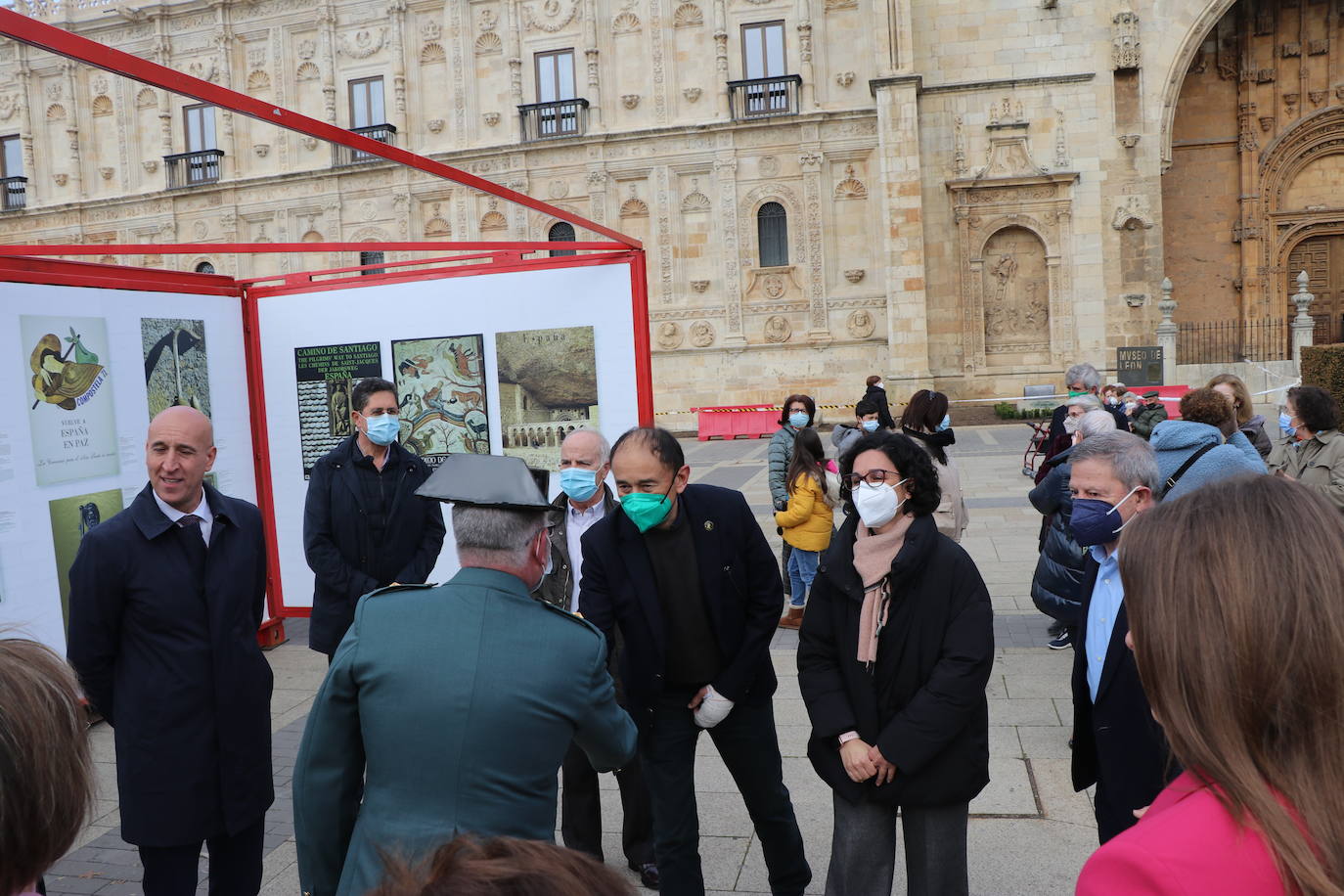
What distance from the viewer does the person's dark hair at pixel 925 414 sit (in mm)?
6668

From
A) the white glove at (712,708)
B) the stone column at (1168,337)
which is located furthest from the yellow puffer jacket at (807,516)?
the stone column at (1168,337)

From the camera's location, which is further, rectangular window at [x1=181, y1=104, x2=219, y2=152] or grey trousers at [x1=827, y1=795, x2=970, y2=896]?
rectangular window at [x1=181, y1=104, x2=219, y2=152]

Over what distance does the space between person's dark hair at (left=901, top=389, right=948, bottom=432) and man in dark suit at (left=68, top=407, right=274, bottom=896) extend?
4.46 m

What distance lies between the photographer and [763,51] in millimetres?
28781

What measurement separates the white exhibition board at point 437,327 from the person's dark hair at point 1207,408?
3353 mm

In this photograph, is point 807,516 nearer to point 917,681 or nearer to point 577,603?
point 577,603

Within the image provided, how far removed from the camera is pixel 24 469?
19.5 feet

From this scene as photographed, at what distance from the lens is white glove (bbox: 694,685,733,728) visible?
11.9 feet

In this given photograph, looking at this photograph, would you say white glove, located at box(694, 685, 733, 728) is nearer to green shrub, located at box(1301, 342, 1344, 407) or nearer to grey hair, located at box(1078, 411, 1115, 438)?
grey hair, located at box(1078, 411, 1115, 438)

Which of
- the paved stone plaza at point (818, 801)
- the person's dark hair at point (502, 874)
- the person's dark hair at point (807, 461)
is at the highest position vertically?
the person's dark hair at point (502, 874)

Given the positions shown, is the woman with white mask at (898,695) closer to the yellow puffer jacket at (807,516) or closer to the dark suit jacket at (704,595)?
the dark suit jacket at (704,595)

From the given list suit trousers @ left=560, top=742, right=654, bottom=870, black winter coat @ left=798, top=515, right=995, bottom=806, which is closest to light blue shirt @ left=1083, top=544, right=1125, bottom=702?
black winter coat @ left=798, top=515, right=995, bottom=806

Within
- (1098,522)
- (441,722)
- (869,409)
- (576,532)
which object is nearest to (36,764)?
(441,722)

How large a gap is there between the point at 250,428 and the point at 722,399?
21727mm
